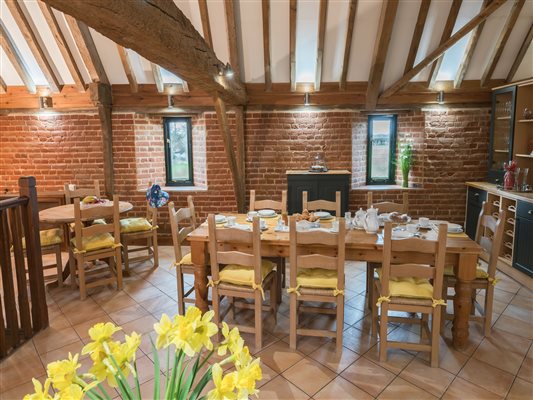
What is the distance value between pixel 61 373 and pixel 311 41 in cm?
474

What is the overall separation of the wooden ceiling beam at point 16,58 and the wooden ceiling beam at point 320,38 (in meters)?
4.13

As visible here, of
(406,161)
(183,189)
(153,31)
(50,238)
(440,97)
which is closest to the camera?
(153,31)

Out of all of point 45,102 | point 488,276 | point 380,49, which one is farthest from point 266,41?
point 488,276

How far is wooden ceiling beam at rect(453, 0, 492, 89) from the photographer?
460 cm

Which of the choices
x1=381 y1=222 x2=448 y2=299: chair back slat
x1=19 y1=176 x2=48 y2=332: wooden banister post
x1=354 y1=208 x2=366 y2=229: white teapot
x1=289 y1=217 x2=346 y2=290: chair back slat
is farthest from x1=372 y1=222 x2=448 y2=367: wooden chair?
x1=19 y1=176 x2=48 y2=332: wooden banister post

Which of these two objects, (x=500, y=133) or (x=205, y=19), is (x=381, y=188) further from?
(x=205, y=19)

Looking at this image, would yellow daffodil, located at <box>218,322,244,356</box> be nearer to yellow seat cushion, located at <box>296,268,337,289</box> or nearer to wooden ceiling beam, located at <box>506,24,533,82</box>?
yellow seat cushion, located at <box>296,268,337,289</box>

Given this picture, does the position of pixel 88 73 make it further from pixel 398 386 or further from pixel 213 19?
pixel 398 386

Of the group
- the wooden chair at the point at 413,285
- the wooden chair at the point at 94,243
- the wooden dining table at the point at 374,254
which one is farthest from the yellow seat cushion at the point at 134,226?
the wooden chair at the point at 413,285

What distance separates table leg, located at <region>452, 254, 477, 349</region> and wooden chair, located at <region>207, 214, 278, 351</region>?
58.8 inches

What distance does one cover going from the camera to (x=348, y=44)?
4730 mm

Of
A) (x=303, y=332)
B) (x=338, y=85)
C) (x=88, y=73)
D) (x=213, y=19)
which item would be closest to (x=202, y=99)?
(x=213, y=19)

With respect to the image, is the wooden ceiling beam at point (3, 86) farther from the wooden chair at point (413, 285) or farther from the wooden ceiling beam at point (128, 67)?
the wooden chair at point (413, 285)

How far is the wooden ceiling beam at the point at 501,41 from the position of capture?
4.34 metres
